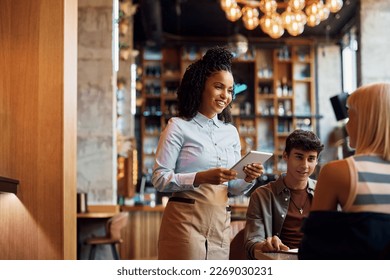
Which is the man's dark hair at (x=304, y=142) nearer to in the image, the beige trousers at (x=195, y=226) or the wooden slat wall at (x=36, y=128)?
the beige trousers at (x=195, y=226)

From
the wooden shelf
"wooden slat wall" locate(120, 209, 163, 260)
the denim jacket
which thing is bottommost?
"wooden slat wall" locate(120, 209, 163, 260)

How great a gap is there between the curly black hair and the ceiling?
9255mm

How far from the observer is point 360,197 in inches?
67.8

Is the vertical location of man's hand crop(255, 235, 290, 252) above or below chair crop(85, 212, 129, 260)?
above

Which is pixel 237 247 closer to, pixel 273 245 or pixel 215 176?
pixel 215 176

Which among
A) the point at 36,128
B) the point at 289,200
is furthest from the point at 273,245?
the point at 36,128

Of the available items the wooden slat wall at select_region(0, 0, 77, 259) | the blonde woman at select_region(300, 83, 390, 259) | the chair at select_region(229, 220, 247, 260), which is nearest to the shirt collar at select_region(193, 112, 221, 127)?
the chair at select_region(229, 220, 247, 260)

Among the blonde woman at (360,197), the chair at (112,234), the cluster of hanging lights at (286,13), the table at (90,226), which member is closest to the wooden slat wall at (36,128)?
the blonde woman at (360,197)

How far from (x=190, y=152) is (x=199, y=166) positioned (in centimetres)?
7

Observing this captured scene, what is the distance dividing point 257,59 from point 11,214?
40.0ft

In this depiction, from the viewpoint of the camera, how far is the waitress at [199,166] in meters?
2.82

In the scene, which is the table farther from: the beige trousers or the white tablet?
the white tablet

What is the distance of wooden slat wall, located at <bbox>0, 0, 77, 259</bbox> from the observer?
12.4 feet

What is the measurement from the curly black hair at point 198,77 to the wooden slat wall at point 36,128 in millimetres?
1030
